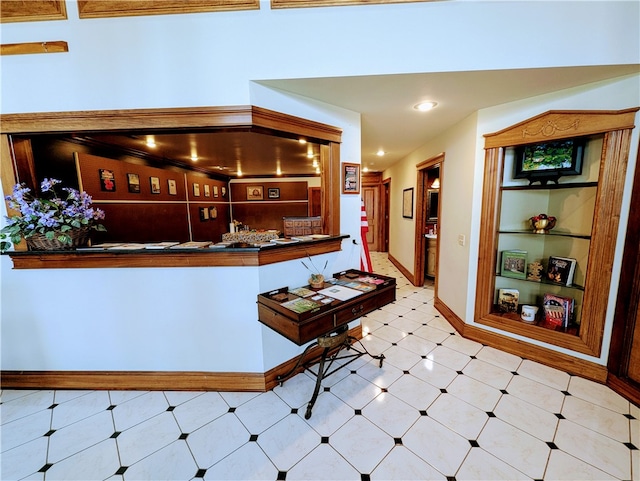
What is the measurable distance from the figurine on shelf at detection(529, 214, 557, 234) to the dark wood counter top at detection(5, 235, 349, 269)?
2.50 metres

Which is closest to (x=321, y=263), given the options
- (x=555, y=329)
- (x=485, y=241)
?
(x=485, y=241)

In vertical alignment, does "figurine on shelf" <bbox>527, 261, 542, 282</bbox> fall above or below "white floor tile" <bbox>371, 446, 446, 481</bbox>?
above

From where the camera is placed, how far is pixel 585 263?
227 centimetres

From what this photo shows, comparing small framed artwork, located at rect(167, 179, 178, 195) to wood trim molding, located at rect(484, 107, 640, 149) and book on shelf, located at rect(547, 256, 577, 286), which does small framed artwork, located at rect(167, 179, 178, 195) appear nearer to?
wood trim molding, located at rect(484, 107, 640, 149)

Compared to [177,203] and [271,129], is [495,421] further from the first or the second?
[177,203]

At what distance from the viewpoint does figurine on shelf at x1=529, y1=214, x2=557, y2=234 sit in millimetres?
2385

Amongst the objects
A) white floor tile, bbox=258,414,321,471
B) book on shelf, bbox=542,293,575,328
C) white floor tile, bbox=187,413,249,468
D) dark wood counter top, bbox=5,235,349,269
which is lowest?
white floor tile, bbox=258,414,321,471

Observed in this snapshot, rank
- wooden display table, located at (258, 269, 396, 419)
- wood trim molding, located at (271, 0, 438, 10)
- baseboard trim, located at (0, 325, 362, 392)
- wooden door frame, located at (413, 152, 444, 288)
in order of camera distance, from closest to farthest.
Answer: wooden display table, located at (258, 269, 396, 419)
wood trim molding, located at (271, 0, 438, 10)
baseboard trim, located at (0, 325, 362, 392)
wooden door frame, located at (413, 152, 444, 288)

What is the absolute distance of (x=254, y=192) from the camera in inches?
297

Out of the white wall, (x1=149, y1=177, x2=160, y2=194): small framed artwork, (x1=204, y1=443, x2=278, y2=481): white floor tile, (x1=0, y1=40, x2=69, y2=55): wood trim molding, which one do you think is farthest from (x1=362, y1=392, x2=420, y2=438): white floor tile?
(x1=149, y1=177, x2=160, y2=194): small framed artwork

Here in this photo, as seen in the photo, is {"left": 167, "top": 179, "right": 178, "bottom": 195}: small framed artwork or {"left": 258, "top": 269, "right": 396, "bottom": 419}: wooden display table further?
{"left": 167, "top": 179, "right": 178, "bottom": 195}: small framed artwork

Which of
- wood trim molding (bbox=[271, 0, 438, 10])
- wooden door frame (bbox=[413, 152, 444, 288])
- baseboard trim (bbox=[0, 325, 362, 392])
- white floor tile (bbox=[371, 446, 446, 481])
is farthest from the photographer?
wooden door frame (bbox=[413, 152, 444, 288])

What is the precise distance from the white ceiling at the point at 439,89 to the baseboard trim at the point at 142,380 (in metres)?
2.36

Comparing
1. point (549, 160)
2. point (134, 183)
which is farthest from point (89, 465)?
point (549, 160)
